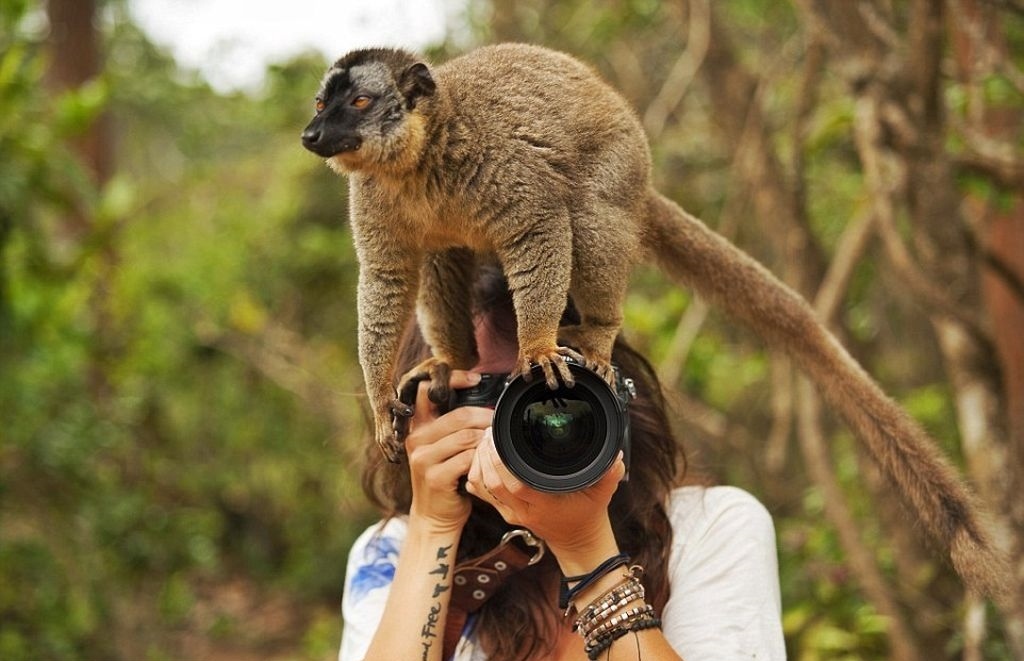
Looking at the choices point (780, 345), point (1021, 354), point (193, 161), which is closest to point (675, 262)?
point (780, 345)

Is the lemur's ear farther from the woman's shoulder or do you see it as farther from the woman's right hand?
the woman's shoulder

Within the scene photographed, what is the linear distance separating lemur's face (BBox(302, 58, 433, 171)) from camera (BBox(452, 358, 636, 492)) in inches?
20.0

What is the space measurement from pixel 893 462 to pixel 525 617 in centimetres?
73

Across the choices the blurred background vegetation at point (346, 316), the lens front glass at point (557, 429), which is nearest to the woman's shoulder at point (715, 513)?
the blurred background vegetation at point (346, 316)

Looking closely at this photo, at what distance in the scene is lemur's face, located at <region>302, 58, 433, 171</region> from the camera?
1749 mm

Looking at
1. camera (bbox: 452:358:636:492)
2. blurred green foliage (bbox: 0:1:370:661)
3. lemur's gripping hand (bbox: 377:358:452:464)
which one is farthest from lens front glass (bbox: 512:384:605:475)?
blurred green foliage (bbox: 0:1:370:661)

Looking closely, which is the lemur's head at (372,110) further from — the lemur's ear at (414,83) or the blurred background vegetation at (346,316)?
the blurred background vegetation at (346,316)

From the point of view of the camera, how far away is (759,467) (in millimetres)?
4773

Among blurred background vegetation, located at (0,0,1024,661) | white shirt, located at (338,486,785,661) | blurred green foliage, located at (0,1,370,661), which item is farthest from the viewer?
blurred green foliage, located at (0,1,370,661)

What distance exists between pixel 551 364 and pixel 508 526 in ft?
1.19

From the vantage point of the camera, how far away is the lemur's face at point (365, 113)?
5.74 ft

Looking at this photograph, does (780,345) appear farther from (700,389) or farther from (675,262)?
(700,389)

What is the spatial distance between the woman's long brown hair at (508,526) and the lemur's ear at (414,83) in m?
0.36

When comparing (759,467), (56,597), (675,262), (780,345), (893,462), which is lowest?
(759,467)
